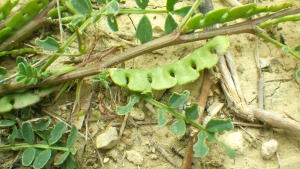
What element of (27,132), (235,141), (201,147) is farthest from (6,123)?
(235,141)

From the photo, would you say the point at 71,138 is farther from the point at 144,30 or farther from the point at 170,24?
the point at 170,24

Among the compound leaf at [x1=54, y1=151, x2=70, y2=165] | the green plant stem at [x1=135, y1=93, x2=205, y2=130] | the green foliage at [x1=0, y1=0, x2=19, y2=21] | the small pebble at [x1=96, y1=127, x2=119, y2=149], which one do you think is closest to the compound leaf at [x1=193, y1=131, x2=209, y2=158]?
the green plant stem at [x1=135, y1=93, x2=205, y2=130]

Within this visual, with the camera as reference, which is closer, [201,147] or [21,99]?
[201,147]

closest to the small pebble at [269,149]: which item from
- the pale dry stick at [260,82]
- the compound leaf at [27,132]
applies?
the pale dry stick at [260,82]

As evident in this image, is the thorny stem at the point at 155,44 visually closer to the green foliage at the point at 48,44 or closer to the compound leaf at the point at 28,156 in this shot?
the green foliage at the point at 48,44

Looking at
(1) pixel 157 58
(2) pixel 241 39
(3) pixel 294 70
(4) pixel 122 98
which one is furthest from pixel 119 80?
(3) pixel 294 70
